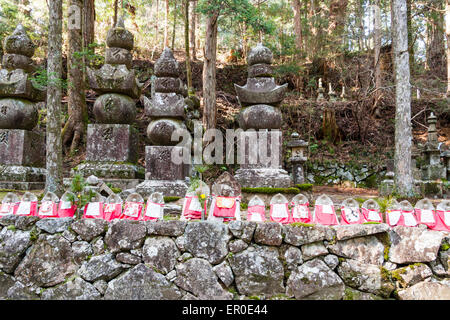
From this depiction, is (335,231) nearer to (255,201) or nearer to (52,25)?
(255,201)

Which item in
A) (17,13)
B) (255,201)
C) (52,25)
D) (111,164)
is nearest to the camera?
(255,201)

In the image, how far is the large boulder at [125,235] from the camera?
3.26 meters

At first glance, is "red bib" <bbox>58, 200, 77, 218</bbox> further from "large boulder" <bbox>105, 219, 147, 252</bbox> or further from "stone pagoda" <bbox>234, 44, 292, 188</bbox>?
"stone pagoda" <bbox>234, 44, 292, 188</bbox>

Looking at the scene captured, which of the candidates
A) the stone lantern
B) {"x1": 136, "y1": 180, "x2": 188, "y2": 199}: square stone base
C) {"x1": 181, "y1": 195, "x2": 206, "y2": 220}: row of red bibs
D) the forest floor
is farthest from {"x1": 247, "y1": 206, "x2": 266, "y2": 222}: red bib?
the forest floor

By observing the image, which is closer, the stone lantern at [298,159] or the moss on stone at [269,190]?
the moss on stone at [269,190]

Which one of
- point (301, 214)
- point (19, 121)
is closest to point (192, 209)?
point (301, 214)

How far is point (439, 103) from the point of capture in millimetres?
13422

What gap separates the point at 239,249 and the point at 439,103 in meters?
14.2

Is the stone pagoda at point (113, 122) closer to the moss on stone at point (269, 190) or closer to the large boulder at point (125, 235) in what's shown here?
the moss on stone at point (269, 190)

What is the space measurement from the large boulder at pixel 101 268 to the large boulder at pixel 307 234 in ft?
5.91

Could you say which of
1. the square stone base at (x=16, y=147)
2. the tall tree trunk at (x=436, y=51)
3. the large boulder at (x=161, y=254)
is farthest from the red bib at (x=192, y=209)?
the tall tree trunk at (x=436, y=51)

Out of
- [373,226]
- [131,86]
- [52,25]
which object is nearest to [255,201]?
[373,226]

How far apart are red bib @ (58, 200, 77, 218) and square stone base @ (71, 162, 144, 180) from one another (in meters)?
2.06

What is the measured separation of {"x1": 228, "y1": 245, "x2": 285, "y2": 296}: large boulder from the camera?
3.14 meters
